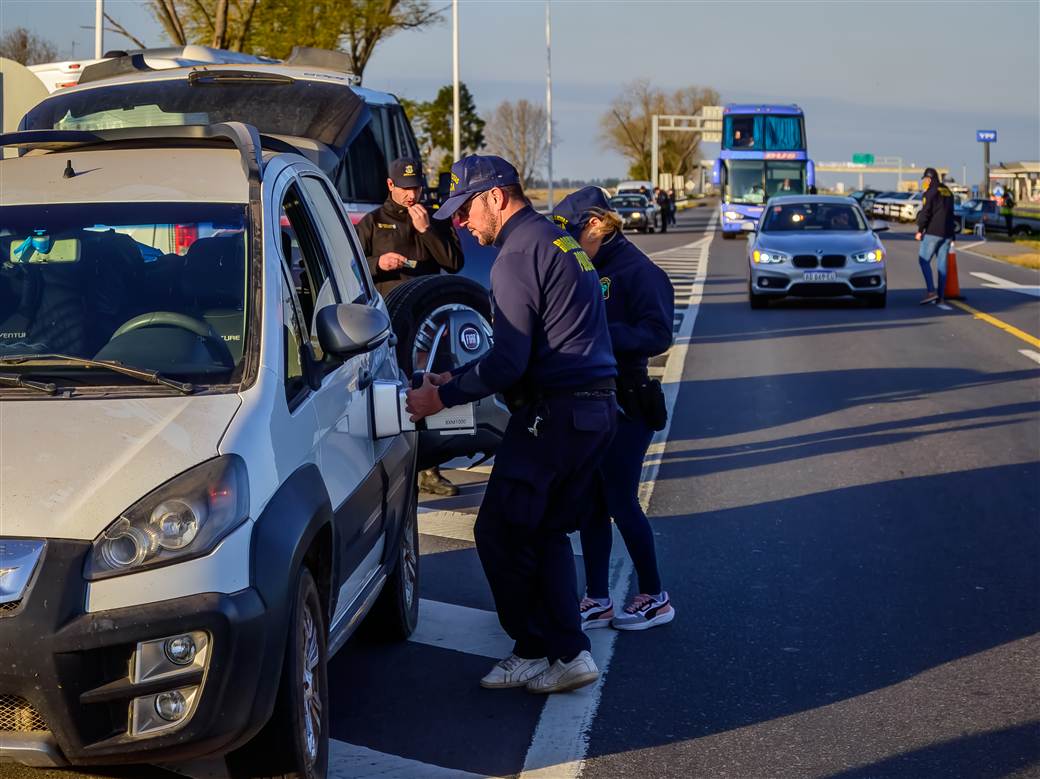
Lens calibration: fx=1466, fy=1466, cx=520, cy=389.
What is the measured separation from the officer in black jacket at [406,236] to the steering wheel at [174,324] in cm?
463

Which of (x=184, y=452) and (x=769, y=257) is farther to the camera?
(x=769, y=257)

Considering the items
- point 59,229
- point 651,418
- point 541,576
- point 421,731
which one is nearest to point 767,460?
point 651,418

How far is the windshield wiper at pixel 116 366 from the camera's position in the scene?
13.4 feet

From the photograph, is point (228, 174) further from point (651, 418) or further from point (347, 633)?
point (651, 418)

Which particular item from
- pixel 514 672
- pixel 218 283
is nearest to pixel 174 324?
pixel 218 283

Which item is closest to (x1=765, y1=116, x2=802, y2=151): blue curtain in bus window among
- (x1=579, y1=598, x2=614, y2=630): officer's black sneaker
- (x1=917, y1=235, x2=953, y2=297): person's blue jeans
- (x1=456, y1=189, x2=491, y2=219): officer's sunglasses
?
(x1=917, y1=235, x2=953, y2=297): person's blue jeans

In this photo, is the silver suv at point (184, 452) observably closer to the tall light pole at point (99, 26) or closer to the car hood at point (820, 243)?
the car hood at point (820, 243)

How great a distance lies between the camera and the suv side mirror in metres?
4.52

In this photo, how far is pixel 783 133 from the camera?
4300 centimetres

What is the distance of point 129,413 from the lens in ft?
12.7

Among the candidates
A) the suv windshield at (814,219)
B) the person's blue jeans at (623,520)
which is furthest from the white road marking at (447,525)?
the suv windshield at (814,219)

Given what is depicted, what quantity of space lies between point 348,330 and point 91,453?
1.08 meters

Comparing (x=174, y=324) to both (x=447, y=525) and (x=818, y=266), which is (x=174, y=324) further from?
(x=818, y=266)

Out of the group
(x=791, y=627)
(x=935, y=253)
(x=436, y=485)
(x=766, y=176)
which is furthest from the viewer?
(x=766, y=176)
